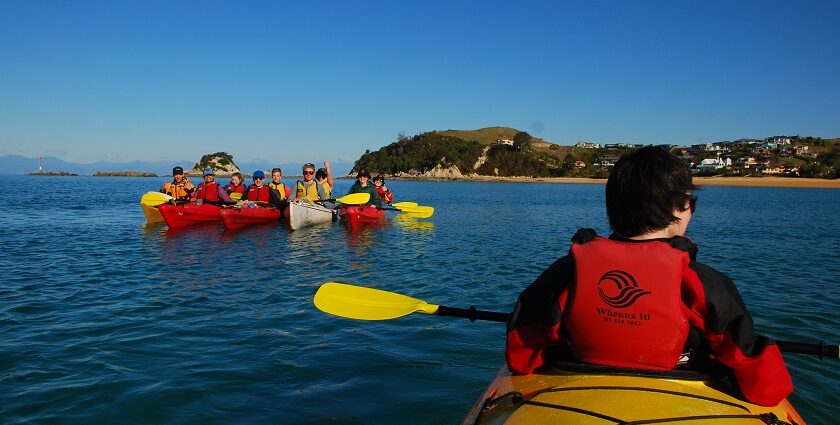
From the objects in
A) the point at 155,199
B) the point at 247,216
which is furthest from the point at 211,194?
the point at 247,216

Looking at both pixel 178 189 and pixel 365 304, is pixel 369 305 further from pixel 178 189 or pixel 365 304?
pixel 178 189

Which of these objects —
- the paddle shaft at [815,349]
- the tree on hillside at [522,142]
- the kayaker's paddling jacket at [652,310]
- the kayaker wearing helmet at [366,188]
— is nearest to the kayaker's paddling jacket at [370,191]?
the kayaker wearing helmet at [366,188]

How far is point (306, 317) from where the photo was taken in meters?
7.77

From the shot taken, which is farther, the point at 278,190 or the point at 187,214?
the point at 278,190

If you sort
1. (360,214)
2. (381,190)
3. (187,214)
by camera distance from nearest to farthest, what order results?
(187,214) < (360,214) < (381,190)

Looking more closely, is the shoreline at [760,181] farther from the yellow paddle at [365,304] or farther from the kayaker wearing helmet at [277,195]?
the yellow paddle at [365,304]

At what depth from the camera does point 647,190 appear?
2.50m

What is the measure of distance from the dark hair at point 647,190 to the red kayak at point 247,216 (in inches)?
664

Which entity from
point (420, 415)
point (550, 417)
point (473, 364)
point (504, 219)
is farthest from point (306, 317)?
point (504, 219)

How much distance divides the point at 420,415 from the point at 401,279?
5.93 m

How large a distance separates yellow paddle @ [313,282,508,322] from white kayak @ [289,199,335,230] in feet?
41.7

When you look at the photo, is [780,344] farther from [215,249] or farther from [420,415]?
[215,249]

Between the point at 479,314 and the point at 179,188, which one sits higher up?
the point at 179,188

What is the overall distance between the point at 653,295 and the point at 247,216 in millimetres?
17666
